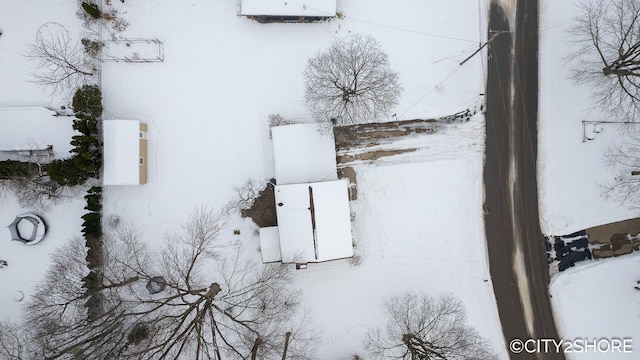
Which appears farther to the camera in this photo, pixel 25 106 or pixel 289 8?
pixel 25 106

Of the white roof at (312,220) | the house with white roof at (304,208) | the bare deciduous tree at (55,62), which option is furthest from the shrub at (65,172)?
the white roof at (312,220)

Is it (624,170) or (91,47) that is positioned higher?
(91,47)

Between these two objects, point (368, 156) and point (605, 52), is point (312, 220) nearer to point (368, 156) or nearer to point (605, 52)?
point (368, 156)

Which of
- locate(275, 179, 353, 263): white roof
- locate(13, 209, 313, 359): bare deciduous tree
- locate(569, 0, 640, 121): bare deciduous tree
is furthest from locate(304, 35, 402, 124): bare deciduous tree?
locate(569, 0, 640, 121): bare deciduous tree

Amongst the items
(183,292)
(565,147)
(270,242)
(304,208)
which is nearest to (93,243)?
(183,292)

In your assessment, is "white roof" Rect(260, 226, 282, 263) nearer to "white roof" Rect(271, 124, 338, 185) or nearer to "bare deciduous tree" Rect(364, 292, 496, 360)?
"white roof" Rect(271, 124, 338, 185)

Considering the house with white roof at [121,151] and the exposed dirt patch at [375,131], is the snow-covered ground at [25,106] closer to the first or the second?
the house with white roof at [121,151]
